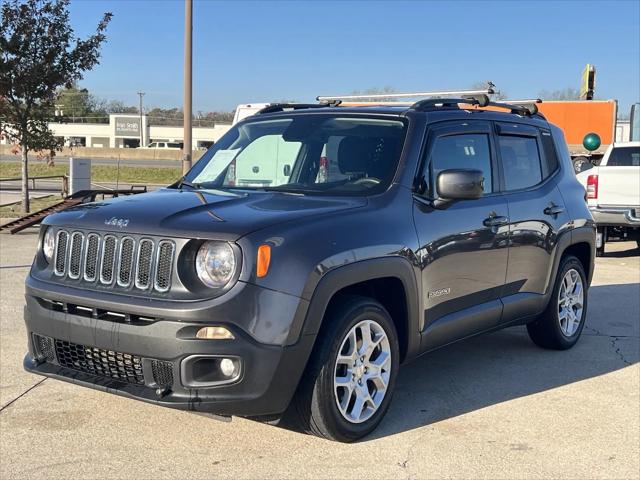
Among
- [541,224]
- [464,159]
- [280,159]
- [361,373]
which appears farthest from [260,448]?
[541,224]

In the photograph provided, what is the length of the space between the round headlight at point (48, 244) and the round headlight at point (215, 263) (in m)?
1.04

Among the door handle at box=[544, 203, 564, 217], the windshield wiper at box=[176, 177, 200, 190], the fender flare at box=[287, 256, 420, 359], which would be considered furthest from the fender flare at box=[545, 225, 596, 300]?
the windshield wiper at box=[176, 177, 200, 190]

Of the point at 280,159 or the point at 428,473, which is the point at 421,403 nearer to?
the point at 428,473

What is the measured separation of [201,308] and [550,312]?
3.49m

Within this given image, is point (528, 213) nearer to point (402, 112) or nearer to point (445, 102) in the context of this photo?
point (445, 102)

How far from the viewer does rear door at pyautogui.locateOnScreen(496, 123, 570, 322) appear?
17.2ft

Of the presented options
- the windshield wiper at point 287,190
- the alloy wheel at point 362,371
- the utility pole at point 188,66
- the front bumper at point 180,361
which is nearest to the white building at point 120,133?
the utility pole at point 188,66

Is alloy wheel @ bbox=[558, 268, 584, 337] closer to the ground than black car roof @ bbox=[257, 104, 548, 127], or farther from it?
closer to the ground

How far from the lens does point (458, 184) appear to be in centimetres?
430

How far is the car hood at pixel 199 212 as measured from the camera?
3516 mm

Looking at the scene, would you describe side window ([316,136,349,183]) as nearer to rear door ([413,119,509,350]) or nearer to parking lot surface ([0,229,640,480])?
rear door ([413,119,509,350])

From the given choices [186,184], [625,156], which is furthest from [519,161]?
[625,156]

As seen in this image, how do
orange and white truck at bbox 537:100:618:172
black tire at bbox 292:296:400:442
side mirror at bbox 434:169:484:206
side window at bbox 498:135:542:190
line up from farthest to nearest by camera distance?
orange and white truck at bbox 537:100:618:172 < side window at bbox 498:135:542:190 < side mirror at bbox 434:169:484:206 < black tire at bbox 292:296:400:442

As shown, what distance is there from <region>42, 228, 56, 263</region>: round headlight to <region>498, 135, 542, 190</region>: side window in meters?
3.15
